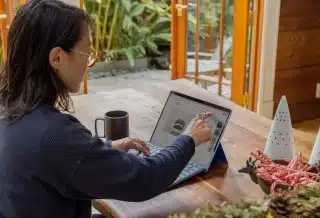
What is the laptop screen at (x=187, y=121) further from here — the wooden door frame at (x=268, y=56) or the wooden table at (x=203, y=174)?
the wooden door frame at (x=268, y=56)

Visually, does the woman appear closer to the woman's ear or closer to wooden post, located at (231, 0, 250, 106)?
the woman's ear

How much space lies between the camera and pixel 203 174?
1488 mm

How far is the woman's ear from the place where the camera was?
1.16 metres

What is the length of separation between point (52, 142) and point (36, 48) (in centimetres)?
23

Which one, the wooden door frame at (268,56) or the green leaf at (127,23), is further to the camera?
the green leaf at (127,23)

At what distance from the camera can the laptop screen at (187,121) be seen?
1.49 metres

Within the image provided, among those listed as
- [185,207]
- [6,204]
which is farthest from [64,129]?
[185,207]

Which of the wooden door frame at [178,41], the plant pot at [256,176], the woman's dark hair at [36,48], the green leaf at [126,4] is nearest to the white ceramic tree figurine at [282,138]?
the plant pot at [256,176]

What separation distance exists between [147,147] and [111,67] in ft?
13.9

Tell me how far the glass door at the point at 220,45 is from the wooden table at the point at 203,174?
141cm

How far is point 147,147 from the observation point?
1.54 m

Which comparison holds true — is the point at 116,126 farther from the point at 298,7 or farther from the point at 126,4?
the point at 126,4

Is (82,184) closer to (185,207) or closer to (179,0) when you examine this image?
(185,207)

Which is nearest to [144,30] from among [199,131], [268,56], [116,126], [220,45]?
[220,45]
